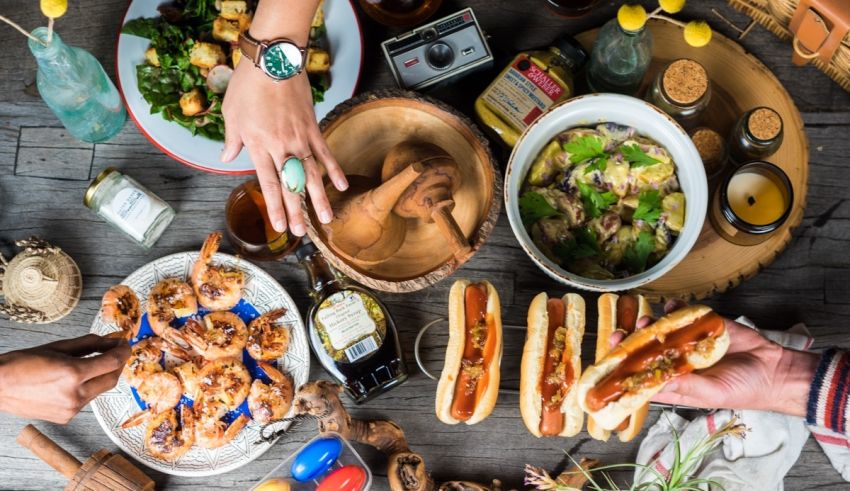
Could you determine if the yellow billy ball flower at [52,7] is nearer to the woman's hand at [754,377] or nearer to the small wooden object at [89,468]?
the small wooden object at [89,468]

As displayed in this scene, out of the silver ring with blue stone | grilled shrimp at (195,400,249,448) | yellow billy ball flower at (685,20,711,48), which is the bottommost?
grilled shrimp at (195,400,249,448)

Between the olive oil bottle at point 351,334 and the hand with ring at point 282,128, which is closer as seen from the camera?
the hand with ring at point 282,128

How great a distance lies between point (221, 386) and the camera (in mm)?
1703

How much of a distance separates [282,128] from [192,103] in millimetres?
345

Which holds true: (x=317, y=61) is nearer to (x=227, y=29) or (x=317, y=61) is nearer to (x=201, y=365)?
(x=227, y=29)

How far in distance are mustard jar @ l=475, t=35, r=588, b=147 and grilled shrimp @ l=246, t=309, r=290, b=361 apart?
2.26 ft

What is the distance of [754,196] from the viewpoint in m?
1.65

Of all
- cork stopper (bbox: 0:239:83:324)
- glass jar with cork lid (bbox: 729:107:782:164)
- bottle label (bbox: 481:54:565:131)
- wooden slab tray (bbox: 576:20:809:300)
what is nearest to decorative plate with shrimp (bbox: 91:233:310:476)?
cork stopper (bbox: 0:239:83:324)

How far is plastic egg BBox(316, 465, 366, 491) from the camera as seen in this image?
1621 mm

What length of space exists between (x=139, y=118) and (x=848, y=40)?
1621 mm

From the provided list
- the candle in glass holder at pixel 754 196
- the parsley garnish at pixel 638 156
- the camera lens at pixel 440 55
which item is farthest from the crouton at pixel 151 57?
the candle in glass holder at pixel 754 196

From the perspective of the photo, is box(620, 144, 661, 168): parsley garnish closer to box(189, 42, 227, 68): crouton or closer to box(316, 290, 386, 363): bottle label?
box(316, 290, 386, 363): bottle label

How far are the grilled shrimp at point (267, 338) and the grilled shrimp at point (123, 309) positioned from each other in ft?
0.89

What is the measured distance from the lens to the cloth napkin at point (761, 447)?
1671mm
